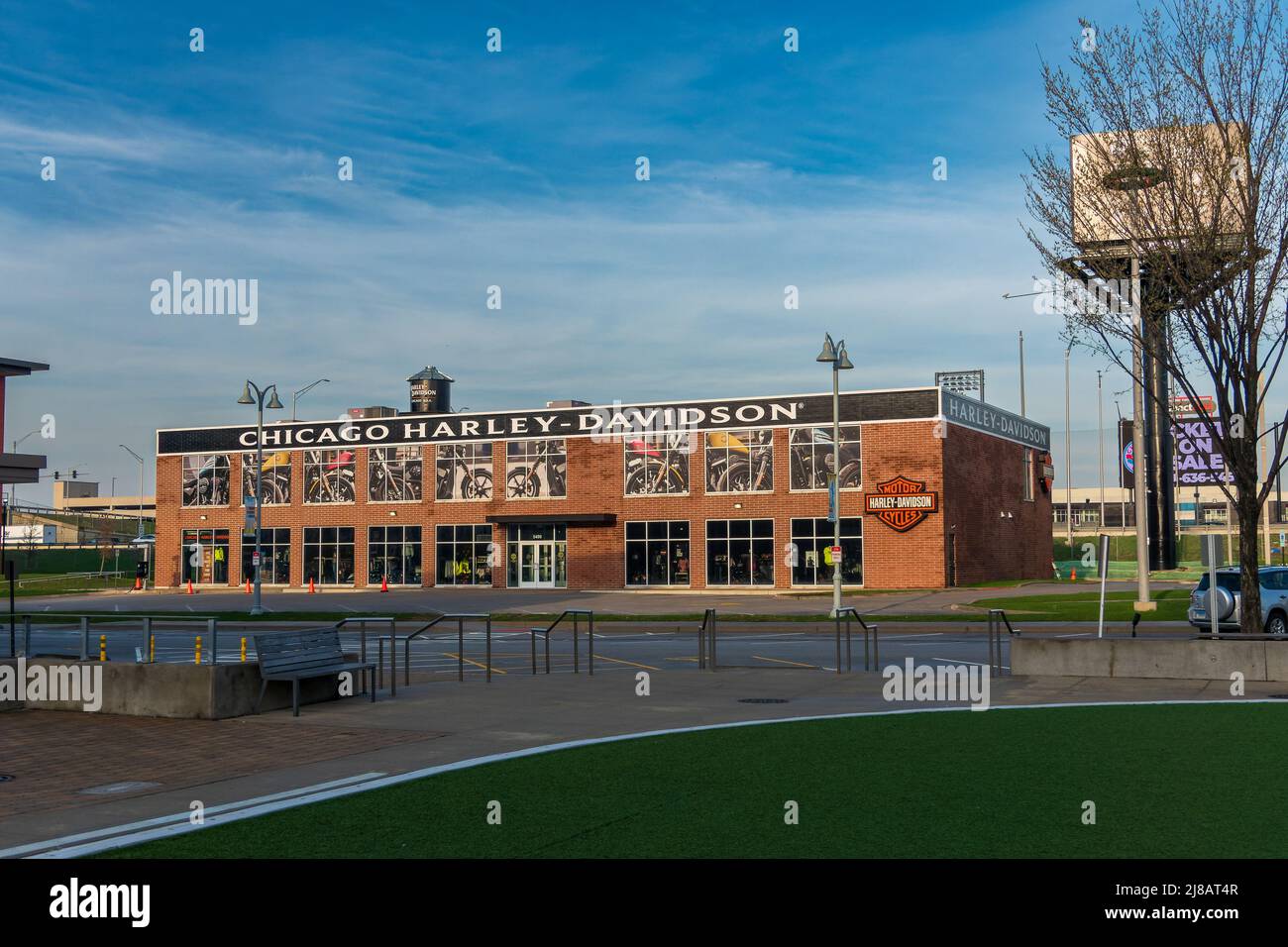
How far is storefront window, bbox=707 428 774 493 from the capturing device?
55125 mm

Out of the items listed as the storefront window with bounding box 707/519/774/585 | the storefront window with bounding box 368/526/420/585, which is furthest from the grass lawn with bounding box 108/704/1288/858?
the storefront window with bounding box 368/526/420/585

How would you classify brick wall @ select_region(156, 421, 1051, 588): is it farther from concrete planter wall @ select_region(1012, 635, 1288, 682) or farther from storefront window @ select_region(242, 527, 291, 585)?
concrete planter wall @ select_region(1012, 635, 1288, 682)

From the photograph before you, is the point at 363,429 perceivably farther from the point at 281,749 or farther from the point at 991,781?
the point at 991,781

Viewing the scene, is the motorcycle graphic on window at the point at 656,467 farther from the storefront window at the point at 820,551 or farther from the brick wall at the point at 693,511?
the storefront window at the point at 820,551

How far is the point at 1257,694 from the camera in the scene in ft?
53.4

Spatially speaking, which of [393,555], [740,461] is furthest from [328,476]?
[740,461]

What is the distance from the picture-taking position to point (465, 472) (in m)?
61.6

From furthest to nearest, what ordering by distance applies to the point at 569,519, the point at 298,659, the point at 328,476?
the point at 328,476 → the point at 569,519 → the point at 298,659

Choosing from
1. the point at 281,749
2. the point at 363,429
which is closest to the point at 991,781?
the point at 281,749

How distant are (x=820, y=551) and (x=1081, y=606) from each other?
18.2 meters

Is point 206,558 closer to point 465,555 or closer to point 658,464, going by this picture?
point 465,555
